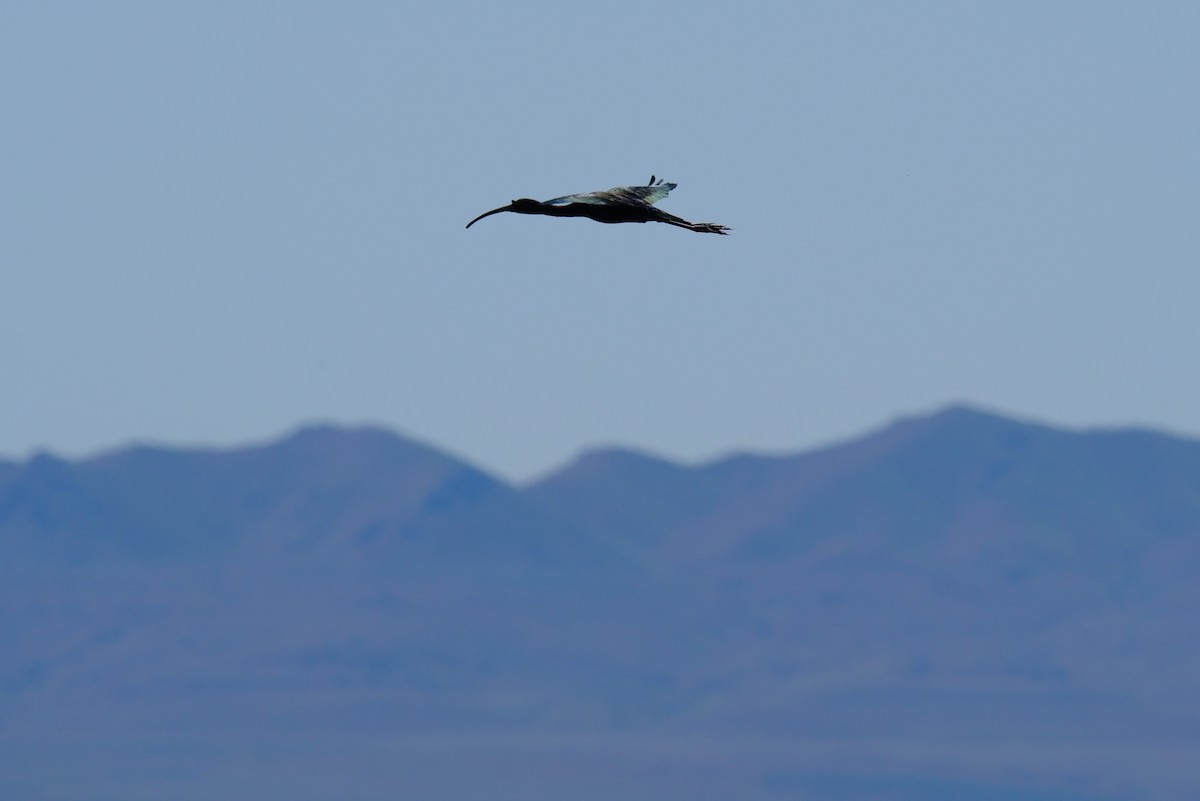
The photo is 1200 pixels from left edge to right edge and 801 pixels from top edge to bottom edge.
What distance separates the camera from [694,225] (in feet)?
102

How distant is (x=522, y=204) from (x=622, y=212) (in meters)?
1.72

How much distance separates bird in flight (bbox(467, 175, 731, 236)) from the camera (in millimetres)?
29359

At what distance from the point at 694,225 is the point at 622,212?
47.4 inches

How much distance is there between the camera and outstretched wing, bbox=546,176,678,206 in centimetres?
2977

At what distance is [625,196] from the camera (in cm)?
3120

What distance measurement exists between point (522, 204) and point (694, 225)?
291cm

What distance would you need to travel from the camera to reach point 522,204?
29.3 metres

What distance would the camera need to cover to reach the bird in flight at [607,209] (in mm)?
29359

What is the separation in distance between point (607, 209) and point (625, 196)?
107 cm

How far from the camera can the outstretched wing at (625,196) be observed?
2977 centimetres

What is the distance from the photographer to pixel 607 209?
99.1 ft
